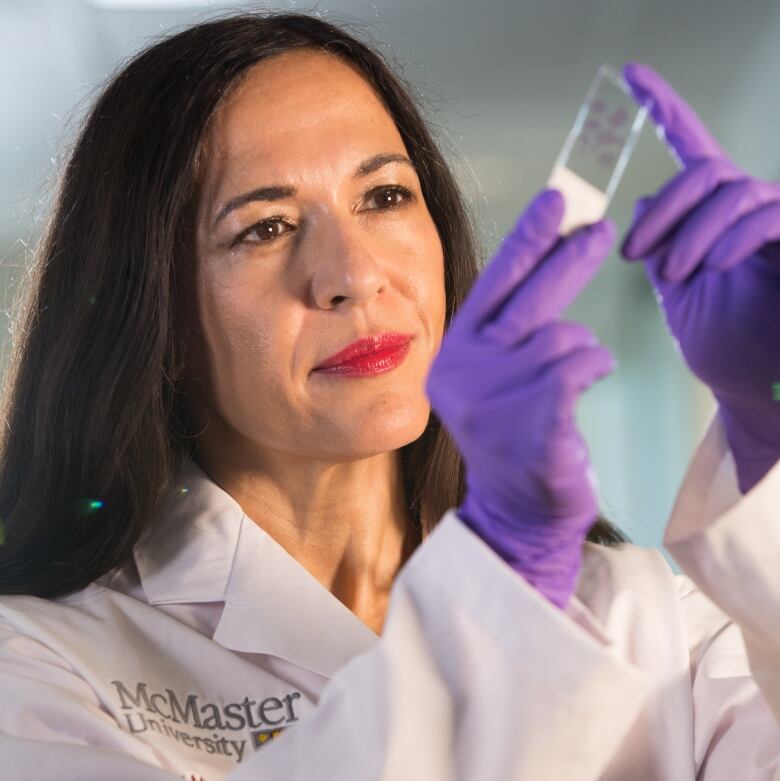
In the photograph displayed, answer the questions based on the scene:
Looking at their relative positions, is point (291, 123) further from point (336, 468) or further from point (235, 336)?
point (336, 468)

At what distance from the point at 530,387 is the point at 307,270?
20.8 inches

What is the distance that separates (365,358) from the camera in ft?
4.23

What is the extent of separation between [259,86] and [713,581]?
32.2 inches

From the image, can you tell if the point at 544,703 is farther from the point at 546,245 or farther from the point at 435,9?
the point at 435,9

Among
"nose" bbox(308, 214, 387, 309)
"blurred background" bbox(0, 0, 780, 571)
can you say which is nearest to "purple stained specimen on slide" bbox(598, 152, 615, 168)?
"nose" bbox(308, 214, 387, 309)

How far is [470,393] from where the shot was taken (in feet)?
2.85

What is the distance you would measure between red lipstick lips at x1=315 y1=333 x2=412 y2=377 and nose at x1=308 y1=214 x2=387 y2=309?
50mm

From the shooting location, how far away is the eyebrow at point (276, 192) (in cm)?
132

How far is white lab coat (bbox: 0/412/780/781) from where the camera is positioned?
2.82 feet

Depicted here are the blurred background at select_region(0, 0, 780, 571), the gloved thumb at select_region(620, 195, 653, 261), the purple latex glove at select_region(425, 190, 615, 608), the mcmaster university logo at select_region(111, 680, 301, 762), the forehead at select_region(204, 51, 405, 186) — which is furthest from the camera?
the blurred background at select_region(0, 0, 780, 571)

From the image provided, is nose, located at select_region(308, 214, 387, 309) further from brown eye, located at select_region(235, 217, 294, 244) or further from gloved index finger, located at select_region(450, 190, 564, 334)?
gloved index finger, located at select_region(450, 190, 564, 334)

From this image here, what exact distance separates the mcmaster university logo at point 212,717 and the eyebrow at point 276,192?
552 mm

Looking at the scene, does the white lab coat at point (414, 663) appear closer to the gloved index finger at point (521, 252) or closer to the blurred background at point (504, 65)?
the gloved index finger at point (521, 252)

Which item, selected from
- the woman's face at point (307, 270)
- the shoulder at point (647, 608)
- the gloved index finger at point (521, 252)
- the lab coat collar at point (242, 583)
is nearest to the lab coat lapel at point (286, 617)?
the lab coat collar at point (242, 583)
